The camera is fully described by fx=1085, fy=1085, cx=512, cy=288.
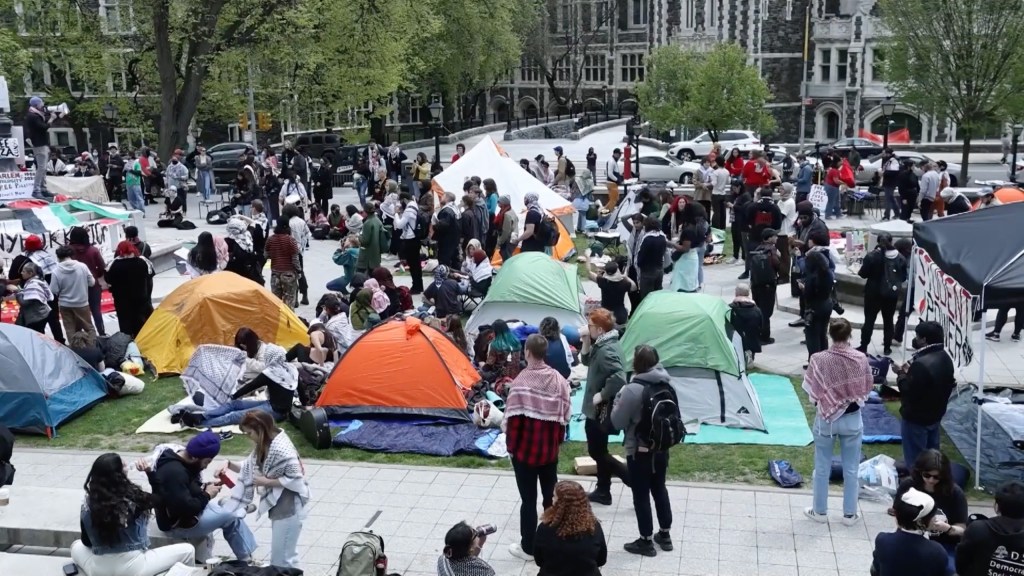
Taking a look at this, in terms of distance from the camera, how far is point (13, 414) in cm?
1161

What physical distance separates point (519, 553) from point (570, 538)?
2350mm

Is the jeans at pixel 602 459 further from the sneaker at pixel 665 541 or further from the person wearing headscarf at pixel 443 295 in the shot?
the person wearing headscarf at pixel 443 295

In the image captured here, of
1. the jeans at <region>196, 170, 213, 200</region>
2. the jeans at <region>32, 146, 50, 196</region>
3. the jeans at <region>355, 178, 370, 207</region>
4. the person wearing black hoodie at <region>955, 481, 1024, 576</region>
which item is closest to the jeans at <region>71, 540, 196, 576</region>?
the person wearing black hoodie at <region>955, 481, 1024, 576</region>

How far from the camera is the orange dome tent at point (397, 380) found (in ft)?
37.9

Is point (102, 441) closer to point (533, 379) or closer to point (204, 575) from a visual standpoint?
point (204, 575)

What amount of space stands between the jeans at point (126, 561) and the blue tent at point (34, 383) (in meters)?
4.78

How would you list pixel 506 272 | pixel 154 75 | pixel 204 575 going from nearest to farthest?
pixel 204 575 < pixel 506 272 < pixel 154 75

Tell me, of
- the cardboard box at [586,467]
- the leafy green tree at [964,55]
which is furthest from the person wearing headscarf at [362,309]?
the leafy green tree at [964,55]

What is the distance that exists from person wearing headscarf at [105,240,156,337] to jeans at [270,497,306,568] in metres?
7.64

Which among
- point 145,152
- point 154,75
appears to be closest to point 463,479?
point 145,152

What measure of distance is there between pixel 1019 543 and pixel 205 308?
9.99 metres

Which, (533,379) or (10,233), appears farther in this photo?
(10,233)

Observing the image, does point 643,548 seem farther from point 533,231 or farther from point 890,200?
point 890,200

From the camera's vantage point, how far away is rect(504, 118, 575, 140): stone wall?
173ft
